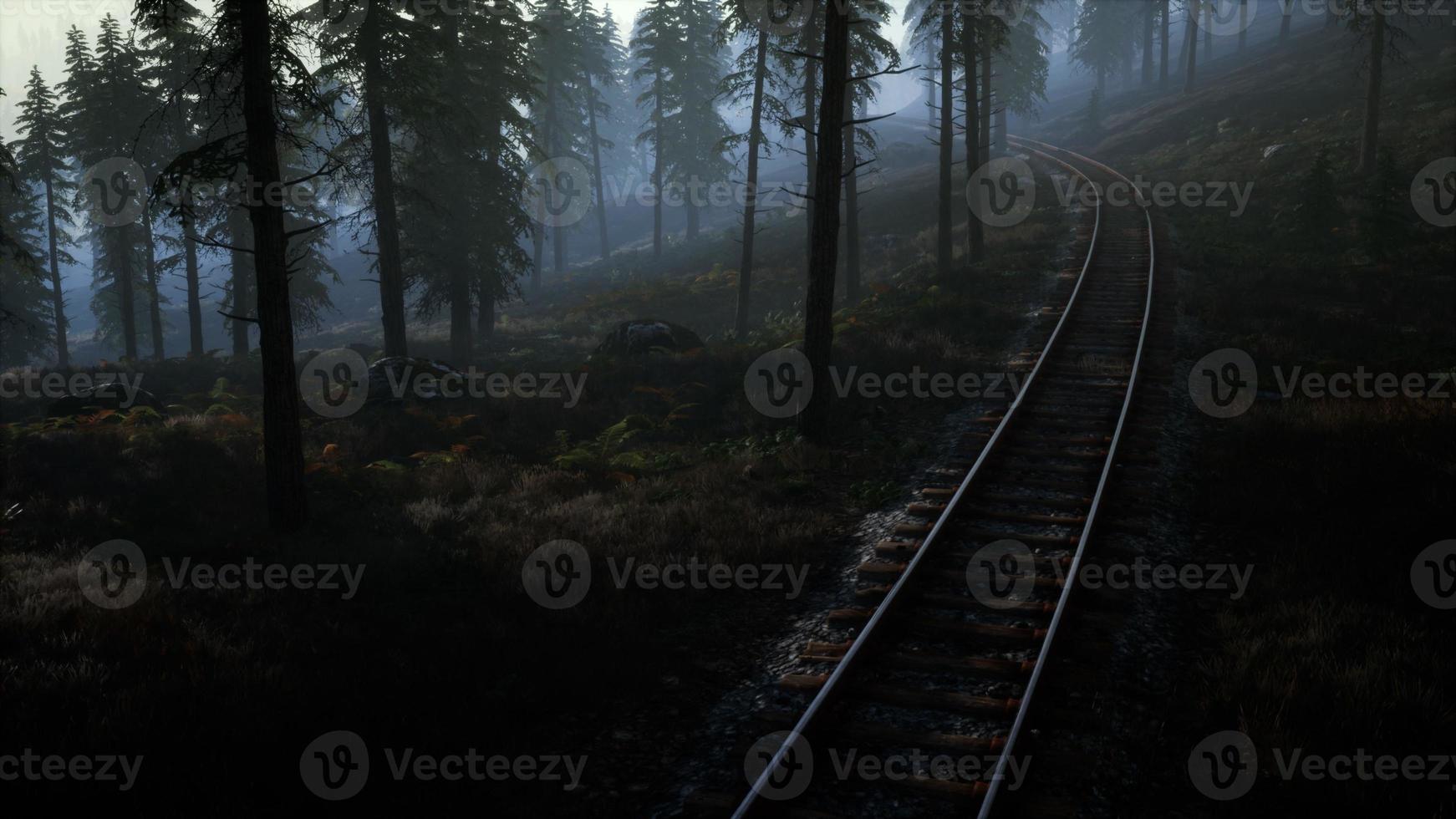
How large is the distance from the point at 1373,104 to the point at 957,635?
30962 millimetres

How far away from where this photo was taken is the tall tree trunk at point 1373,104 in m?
27.0

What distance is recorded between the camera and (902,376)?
1492 cm

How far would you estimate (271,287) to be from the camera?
9.50 metres

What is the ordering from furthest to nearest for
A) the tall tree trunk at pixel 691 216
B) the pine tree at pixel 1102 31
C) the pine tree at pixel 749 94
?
the pine tree at pixel 1102 31
the tall tree trunk at pixel 691 216
the pine tree at pixel 749 94

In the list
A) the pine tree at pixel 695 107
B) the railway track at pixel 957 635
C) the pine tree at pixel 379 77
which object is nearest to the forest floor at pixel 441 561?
the railway track at pixel 957 635

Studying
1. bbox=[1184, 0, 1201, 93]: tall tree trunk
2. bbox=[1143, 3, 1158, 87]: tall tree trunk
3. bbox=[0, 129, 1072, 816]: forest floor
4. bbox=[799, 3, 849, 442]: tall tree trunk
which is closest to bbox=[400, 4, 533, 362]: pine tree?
bbox=[0, 129, 1072, 816]: forest floor

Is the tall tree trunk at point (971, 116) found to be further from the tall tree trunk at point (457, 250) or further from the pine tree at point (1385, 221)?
the tall tree trunk at point (457, 250)

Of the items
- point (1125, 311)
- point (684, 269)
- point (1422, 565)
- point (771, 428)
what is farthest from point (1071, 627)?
point (684, 269)

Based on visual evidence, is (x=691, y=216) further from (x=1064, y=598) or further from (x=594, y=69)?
(x=1064, y=598)

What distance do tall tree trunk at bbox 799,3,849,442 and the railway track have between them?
2331 millimetres

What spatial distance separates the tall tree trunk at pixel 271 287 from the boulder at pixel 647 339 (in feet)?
33.9

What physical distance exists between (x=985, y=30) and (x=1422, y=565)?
2139cm

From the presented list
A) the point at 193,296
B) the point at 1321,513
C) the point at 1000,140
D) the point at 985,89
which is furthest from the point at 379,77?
the point at 1000,140

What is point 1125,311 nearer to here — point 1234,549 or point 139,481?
point 1234,549
